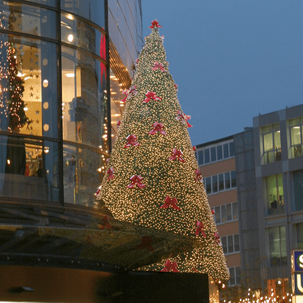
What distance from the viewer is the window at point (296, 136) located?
5031cm

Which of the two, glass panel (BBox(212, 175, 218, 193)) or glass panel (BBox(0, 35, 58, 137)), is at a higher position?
glass panel (BBox(212, 175, 218, 193))

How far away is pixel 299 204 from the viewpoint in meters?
49.4

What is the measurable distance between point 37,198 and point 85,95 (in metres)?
3.43

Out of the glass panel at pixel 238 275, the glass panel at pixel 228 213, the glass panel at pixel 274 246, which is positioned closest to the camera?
the glass panel at pixel 274 246

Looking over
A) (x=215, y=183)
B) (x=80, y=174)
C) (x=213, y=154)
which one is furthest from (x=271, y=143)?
(x=80, y=174)

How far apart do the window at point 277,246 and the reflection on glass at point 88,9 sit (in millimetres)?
34400

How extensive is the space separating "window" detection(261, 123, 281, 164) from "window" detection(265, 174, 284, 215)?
145 centimetres

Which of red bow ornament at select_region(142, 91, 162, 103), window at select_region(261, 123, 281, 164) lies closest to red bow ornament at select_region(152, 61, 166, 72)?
red bow ornament at select_region(142, 91, 162, 103)

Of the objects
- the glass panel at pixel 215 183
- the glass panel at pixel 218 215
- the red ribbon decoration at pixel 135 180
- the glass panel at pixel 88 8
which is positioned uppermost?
the glass panel at pixel 215 183

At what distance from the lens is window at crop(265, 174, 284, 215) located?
51000 mm

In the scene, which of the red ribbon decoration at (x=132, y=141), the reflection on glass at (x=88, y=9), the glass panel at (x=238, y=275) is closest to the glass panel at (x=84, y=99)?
the reflection on glass at (x=88, y=9)

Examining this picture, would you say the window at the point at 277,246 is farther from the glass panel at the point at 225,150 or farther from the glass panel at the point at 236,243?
the glass panel at the point at 225,150

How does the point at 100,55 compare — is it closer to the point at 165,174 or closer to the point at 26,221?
the point at 165,174

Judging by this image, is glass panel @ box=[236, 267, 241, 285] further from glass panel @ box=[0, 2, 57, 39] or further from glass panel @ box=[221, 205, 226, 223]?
glass panel @ box=[0, 2, 57, 39]
